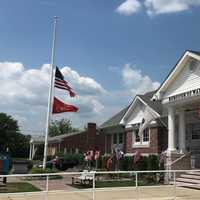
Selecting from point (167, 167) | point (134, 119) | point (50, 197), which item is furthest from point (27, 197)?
point (134, 119)

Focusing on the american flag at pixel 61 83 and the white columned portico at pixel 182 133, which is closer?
the white columned portico at pixel 182 133

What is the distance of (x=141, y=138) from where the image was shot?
88.3 feet

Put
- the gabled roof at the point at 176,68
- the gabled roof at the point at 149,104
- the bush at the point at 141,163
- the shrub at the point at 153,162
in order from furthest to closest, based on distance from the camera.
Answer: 1. the gabled roof at the point at 149,104
2. the bush at the point at 141,163
3. the shrub at the point at 153,162
4. the gabled roof at the point at 176,68

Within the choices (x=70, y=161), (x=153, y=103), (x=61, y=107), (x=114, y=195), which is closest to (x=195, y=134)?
(x=153, y=103)

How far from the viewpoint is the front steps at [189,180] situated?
56.1 ft

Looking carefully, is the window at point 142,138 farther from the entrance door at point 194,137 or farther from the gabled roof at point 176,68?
the gabled roof at point 176,68

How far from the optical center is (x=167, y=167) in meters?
20.6

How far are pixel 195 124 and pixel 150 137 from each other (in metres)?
3.69

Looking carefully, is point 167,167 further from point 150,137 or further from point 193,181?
point 150,137

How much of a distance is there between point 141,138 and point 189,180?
9.12 meters

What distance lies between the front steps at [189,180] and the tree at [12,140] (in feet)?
173

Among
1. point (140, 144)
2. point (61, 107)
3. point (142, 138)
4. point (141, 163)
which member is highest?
point (61, 107)

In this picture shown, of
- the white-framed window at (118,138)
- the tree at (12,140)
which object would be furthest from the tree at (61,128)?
the white-framed window at (118,138)

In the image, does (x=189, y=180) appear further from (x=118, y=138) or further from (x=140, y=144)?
(x=118, y=138)
